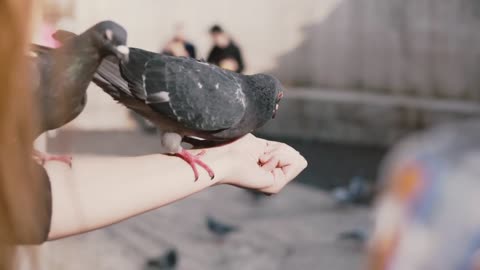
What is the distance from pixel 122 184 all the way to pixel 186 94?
76cm

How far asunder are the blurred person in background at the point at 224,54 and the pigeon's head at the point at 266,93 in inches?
241

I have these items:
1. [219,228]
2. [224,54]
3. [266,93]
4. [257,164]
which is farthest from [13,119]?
[224,54]

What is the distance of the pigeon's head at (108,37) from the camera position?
2150mm

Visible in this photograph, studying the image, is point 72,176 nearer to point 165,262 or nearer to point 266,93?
point 266,93

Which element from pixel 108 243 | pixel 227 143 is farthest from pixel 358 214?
pixel 227 143

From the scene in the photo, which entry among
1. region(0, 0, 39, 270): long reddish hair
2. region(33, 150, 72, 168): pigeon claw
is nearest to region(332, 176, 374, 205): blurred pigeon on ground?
region(33, 150, 72, 168): pigeon claw

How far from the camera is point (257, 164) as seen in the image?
2400 mm

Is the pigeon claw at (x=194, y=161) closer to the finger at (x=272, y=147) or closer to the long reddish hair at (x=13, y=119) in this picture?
the finger at (x=272, y=147)

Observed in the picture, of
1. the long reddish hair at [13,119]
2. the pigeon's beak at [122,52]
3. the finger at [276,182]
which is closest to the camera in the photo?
the long reddish hair at [13,119]

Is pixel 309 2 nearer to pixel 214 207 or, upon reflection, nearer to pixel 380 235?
pixel 214 207

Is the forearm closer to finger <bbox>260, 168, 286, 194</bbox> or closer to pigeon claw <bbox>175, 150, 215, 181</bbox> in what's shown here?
pigeon claw <bbox>175, 150, 215, 181</bbox>

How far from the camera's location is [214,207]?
→ 26.5ft

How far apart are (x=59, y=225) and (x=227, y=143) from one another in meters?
0.85

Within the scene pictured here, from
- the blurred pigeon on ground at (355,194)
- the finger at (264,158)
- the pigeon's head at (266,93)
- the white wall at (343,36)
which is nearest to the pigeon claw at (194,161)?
the finger at (264,158)
